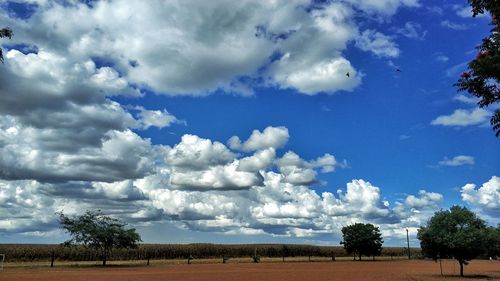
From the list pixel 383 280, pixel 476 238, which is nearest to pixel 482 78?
pixel 383 280

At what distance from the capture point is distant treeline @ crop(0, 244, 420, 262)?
81.2 meters

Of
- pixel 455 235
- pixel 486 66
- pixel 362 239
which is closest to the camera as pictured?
pixel 486 66

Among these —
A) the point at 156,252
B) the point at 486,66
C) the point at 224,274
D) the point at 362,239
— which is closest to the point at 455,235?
the point at 224,274

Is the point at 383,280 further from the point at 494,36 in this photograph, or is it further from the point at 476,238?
the point at 494,36

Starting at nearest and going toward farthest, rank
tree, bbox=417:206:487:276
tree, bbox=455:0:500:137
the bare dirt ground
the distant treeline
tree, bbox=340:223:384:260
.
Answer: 1. tree, bbox=455:0:500:137
2. the bare dirt ground
3. tree, bbox=417:206:487:276
4. the distant treeline
5. tree, bbox=340:223:384:260

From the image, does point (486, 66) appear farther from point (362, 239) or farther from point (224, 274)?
point (362, 239)

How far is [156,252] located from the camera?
332 ft

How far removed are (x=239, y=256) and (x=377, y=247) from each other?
31.6 meters

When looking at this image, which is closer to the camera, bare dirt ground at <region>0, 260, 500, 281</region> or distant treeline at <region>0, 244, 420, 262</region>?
bare dirt ground at <region>0, 260, 500, 281</region>

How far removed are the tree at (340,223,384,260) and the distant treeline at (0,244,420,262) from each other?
14.5m

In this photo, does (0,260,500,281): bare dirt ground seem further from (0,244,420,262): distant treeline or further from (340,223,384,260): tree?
(340,223,384,260): tree

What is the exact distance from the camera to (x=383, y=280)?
3619 cm

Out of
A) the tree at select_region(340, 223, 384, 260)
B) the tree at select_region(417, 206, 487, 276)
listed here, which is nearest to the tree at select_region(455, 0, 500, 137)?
the tree at select_region(417, 206, 487, 276)

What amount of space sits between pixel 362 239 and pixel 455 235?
5060 centimetres
